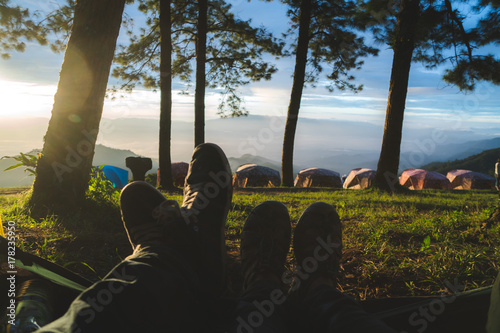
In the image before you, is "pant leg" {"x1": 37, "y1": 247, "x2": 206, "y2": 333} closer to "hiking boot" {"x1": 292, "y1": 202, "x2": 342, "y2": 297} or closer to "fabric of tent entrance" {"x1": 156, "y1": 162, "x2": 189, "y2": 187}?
"hiking boot" {"x1": 292, "y1": 202, "x2": 342, "y2": 297}

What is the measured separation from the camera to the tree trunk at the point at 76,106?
10.2 ft

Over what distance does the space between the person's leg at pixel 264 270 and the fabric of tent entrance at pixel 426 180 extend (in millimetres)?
19234

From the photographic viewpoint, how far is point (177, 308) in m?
1.03

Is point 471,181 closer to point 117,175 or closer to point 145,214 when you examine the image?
point 117,175

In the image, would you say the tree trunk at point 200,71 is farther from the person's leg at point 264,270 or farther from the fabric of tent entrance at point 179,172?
the person's leg at point 264,270

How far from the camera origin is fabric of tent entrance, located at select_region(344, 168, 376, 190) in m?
18.7

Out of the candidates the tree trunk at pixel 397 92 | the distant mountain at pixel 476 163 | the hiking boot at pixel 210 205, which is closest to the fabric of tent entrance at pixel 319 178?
the tree trunk at pixel 397 92

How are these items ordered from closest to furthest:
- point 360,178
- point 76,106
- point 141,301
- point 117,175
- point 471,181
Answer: point 141,301 → point 76,106 → point 117,175 → point 471,181 → point 360,178

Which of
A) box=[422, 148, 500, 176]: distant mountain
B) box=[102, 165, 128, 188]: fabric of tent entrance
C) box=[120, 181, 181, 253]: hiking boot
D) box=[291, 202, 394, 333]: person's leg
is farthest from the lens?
box=[422, 148, 500, 176]: distant mountain

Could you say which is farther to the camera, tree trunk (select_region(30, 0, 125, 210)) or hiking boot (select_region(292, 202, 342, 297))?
tree trunk (select_region(30, 0, 125, 210))

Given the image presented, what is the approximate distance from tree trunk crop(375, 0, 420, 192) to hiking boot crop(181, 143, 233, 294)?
208 inches

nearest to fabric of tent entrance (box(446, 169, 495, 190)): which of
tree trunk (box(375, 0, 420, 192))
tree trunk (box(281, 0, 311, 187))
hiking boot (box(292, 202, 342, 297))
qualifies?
tree trunk (box(281, 0, 311, 187))

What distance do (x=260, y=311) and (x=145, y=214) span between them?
898 millimetres

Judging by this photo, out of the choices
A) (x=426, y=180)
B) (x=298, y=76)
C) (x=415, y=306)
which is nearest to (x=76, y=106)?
(x=415, y=306)
